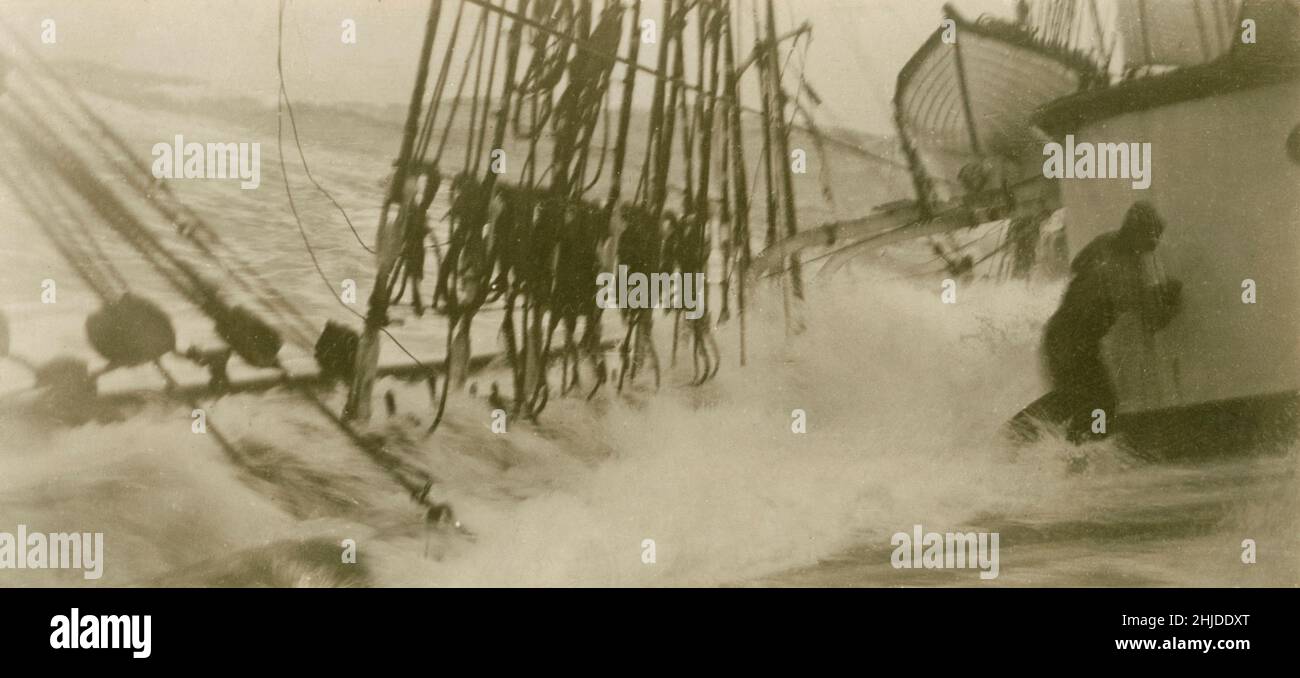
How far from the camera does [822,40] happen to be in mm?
2562

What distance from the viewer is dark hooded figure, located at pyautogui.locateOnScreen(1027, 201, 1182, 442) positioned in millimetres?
2541

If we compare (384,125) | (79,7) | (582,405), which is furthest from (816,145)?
(79,7)

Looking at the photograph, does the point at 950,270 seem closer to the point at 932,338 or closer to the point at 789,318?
the point at 932,338

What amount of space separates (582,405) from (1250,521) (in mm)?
1852
